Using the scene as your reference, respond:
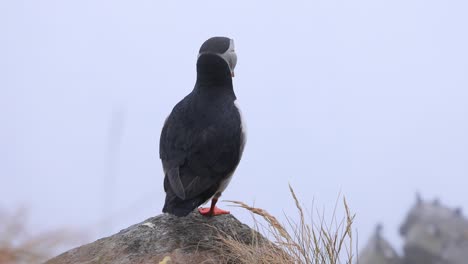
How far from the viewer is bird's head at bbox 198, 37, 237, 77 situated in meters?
5.29

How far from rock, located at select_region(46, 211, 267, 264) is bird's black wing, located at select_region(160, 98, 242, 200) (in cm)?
35

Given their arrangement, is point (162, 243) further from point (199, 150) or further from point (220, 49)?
point (220, 49)

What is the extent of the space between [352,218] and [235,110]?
1531 mm

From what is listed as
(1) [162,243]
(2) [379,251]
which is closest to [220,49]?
(1) [162,243]

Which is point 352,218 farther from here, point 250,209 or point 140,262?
point 140,262

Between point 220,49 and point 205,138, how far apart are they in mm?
904

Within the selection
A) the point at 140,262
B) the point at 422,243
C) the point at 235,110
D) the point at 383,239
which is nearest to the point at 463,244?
the point at 422,243

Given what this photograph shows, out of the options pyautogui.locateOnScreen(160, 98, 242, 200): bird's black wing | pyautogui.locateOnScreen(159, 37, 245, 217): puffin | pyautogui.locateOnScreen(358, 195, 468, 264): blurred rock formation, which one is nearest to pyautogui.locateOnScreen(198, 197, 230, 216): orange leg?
pyautogui.locateOnScreen(159, 37, 245, 217): puffin

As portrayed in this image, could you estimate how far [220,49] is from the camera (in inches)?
209

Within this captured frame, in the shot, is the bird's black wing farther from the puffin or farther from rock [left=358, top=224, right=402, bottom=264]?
rock [left=358, top=224, right=402, bottom=264]

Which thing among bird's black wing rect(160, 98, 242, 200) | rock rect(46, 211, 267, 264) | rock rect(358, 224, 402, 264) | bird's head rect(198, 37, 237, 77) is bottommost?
rock rect(358, 224, 402, 264)

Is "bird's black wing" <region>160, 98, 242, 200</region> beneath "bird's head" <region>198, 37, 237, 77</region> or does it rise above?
beneath

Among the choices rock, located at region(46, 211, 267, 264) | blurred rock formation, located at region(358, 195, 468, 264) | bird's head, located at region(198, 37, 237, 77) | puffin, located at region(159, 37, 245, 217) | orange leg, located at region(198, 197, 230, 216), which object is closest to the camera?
rock, located at region(46, 211, 267, 264)

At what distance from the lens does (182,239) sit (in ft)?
15.2
